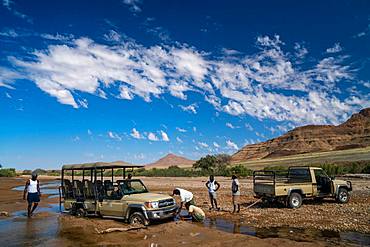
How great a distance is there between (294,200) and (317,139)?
139474 millimetres

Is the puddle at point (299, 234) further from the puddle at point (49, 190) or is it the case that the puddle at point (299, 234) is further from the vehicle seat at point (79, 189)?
the puddle at point (49, 190)

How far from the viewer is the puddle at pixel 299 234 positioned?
11.0 metres

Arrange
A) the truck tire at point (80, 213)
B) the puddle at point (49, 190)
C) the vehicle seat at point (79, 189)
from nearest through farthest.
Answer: the truck tire at point (80, 213) < the vehicle seat at point (79, 189) < the puddle at point (49, 190)

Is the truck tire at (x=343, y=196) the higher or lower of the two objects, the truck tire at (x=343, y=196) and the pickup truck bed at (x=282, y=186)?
the lower

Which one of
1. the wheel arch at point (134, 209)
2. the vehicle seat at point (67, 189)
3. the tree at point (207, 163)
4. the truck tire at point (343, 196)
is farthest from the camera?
the tree at point (207, 163)

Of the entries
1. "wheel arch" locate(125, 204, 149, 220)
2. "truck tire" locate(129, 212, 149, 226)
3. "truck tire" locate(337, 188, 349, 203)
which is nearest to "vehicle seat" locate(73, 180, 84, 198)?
"wheel arch" locate(125, 204, 149, 220)

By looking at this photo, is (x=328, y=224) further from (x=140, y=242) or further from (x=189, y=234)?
(x=140, y=242)

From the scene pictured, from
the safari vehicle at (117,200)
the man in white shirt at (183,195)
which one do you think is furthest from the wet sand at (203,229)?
the man in white shirt at (183,195)

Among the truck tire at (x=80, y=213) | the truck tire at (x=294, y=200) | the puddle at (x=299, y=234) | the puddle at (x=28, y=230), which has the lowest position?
the puddle at (x=28, y=230)

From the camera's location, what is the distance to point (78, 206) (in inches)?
647

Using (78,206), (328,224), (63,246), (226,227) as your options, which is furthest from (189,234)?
(78,206)

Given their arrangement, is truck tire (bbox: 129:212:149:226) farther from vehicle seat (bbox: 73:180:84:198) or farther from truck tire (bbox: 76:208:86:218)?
vehicle seat (bbox: 73:180:84:198)

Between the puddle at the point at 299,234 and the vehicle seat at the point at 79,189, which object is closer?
the puddle at the point at 299,234

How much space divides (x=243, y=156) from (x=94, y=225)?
175 meters
